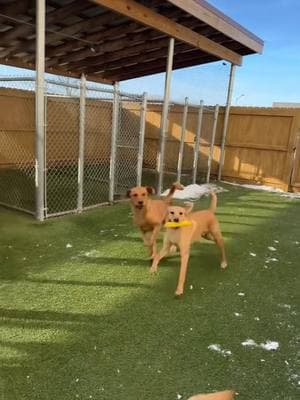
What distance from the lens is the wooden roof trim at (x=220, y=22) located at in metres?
6.11

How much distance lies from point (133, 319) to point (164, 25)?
18.1 ft

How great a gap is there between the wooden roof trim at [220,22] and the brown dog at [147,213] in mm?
3657

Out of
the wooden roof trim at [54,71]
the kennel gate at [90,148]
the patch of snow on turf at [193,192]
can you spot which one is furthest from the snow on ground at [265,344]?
the wooden roof trim at [54,71]

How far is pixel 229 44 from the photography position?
8875mm

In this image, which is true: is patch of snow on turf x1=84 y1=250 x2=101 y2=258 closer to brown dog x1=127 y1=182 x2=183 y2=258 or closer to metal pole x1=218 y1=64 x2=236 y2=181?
brown dog x1=127 y1=182 x2=183 y2=258

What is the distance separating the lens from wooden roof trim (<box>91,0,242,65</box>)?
5340mm

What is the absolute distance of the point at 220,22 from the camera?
23.7 ft

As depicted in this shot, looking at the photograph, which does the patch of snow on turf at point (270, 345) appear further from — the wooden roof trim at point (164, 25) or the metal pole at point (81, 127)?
the wooden roof trim at point (164, 25)

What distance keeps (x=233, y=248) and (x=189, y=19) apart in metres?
4.76

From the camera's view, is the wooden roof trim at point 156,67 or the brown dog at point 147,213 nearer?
the brown dog at point 147,213

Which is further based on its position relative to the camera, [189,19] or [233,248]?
[189,19]

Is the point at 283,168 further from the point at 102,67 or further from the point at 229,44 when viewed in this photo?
the point at 102,67

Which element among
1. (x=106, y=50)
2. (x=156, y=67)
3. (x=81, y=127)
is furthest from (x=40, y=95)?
(x=156, y=67)

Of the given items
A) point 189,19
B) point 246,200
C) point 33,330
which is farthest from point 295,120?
point 33,330
